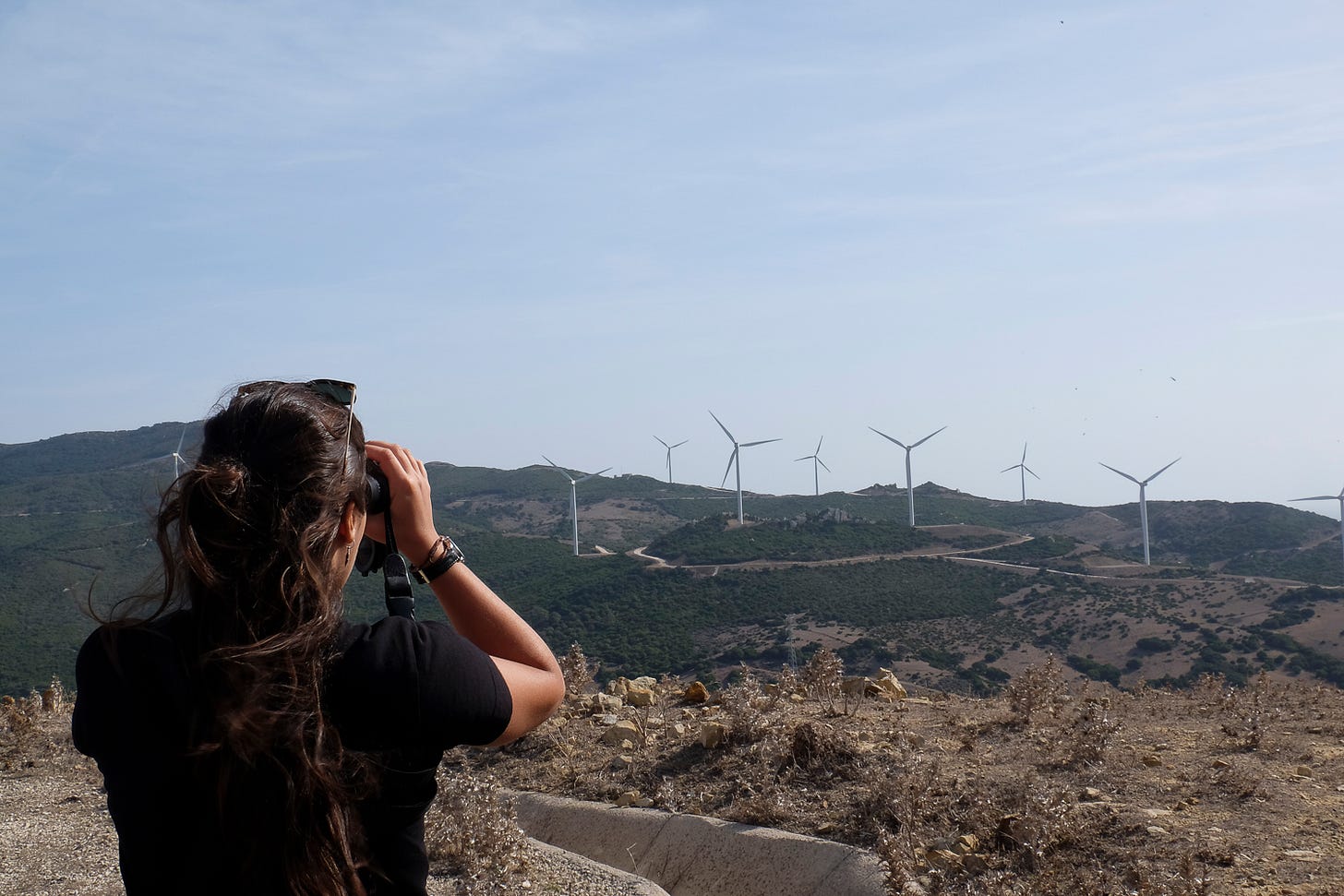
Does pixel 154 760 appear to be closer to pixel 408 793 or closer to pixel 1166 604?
pixel 408 793

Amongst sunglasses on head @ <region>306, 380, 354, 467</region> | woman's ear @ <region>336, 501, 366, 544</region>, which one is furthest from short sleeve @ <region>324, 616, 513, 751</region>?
sunglasses on head @ <region>306, 380, 354, 467</region>

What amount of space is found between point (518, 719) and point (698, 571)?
209ft

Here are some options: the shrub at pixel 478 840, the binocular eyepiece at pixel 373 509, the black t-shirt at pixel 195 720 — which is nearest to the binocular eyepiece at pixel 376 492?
the binocular eyepiece at pixel 373 509

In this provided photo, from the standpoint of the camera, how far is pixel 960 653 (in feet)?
134

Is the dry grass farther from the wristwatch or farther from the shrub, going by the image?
the wristwatch

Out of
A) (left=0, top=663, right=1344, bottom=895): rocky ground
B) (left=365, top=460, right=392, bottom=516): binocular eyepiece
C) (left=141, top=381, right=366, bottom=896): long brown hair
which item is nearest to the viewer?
(left=141, top=381, right=366, bottom=896): long brown hair

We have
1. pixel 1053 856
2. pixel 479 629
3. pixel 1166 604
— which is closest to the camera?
pixel 479 629

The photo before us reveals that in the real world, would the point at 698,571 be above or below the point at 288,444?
below

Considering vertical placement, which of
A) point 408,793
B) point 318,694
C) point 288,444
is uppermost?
point 288,444

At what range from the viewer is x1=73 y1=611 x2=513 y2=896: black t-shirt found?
187 cm

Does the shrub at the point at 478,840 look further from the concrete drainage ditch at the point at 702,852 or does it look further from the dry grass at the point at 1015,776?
the dry grass at the point at 1015,776

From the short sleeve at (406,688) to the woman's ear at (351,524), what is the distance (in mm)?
196

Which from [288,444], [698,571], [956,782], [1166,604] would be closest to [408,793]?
[288,444]

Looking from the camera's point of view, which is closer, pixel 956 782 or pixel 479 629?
pixel 479 629
